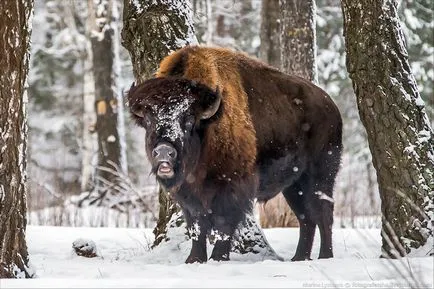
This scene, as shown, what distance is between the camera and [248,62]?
24.1ft

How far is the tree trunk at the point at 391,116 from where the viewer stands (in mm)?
6098

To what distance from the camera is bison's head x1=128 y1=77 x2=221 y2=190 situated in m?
6.16

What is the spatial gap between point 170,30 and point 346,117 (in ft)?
55.7

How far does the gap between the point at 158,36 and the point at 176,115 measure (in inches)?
62.3

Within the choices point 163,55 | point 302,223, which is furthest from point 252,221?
point 163,55

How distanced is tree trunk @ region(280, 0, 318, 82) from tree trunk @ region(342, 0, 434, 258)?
4040 millimetres

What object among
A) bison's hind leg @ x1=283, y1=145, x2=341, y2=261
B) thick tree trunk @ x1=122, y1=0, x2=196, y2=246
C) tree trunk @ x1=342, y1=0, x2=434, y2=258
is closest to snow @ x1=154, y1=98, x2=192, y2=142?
thick tree trunk @ x1=122, y1=0, x2=196, y2=246

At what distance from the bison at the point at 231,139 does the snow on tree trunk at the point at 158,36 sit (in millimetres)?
652

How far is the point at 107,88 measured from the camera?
16938 mm

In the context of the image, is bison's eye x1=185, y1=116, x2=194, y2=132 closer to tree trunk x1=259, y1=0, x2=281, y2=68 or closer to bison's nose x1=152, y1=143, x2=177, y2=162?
bison's nose x1=152, y1=143, x2=177, y2=162

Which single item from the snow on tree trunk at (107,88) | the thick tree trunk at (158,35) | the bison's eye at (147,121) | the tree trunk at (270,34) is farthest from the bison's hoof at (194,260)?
the snow on tree trunk at (107,88)

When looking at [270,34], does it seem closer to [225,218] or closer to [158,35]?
[158,35]

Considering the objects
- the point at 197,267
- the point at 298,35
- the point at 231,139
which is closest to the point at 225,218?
the point at 231,139

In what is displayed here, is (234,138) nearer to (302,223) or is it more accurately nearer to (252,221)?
(252,221)
